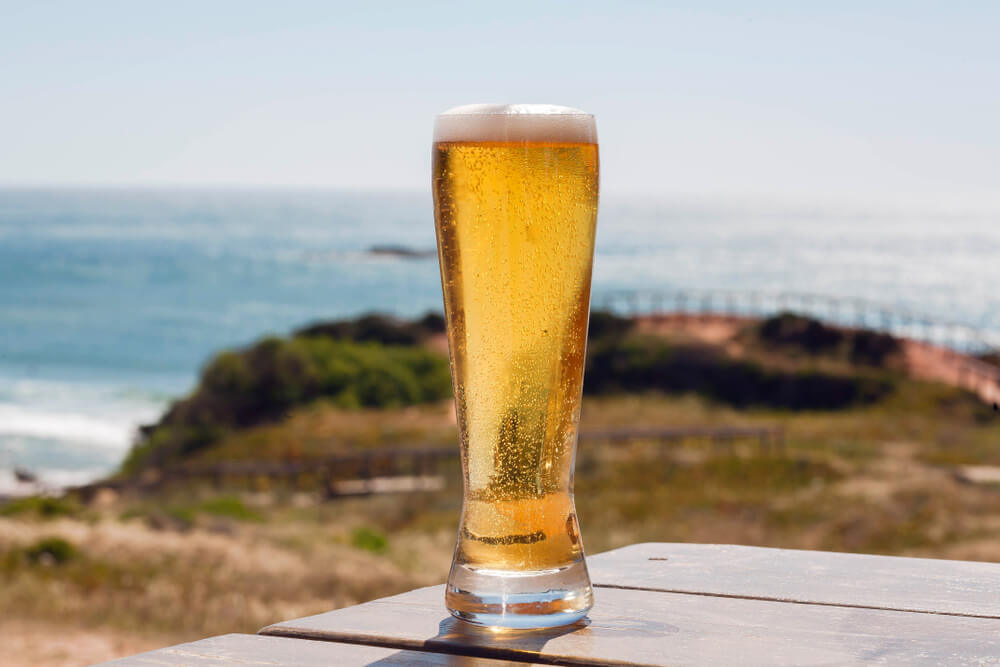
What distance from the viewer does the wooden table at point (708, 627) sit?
3.77ft

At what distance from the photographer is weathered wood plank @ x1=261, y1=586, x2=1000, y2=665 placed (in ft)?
3.78

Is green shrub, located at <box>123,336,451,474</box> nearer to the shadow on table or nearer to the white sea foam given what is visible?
the white sea foam

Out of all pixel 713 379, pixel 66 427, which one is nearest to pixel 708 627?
pixel 713 379

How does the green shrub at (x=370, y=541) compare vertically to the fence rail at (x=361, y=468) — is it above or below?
above

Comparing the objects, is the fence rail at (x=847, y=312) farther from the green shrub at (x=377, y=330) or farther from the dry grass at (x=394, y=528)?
the dry grass at (x=394, y=528)

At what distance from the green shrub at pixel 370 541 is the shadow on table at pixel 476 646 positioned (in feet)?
39.0

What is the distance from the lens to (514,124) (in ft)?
4.33

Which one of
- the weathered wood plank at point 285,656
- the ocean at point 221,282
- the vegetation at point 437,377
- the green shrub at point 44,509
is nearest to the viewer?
the weathered wood plank at point 285,656

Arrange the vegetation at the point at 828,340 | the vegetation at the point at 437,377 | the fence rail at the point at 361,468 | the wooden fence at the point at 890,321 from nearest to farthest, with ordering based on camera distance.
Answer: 1. the fence rail at the point at 361,468
2. the vegetation at the point at 437,377
3. the wooden fence at the point at 890,321
4. the vegetation at the point at 828,340

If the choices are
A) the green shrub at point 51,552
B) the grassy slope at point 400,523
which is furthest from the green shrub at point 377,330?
the green shrub at point 51,552

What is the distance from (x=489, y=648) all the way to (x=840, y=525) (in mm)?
13614

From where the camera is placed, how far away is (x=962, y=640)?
1.21 meters

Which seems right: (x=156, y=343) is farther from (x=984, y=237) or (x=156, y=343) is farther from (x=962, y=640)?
(x=984, y=237)

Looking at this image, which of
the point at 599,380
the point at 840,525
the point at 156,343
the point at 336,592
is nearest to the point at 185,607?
the point at 336,592
